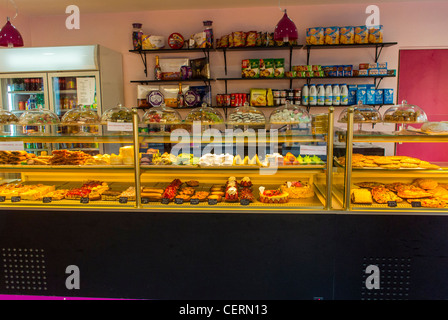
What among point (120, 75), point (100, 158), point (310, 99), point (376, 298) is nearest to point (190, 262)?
point (100, 158)

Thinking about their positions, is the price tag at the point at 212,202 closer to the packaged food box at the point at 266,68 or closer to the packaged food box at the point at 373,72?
the packaged food box at the point at 266,68

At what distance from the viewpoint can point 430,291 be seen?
9.10ft

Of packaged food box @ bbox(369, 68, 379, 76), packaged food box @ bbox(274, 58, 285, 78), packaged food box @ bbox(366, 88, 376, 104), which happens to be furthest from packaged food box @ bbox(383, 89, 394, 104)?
packaged food box @ bbox(274, 58, 285, 78)

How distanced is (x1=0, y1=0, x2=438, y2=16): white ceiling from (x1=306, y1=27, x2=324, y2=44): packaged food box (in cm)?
42

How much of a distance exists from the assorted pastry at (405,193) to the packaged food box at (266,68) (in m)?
2.93

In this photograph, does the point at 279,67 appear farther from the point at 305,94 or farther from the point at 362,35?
the point at 362,35

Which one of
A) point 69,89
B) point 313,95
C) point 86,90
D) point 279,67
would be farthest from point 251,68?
point 69,89

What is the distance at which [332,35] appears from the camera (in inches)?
218

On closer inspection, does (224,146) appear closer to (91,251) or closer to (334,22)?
(91,251)

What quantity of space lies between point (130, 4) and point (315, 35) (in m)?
2.84

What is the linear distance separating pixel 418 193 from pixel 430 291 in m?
0.75

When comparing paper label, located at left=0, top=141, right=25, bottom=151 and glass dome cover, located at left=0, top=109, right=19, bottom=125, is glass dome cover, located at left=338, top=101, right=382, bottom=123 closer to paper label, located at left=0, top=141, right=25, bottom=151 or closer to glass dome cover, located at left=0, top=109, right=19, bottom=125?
paper label, located at left=0, top=141, right=25, bottom=151

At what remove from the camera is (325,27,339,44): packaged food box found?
553 centimetres

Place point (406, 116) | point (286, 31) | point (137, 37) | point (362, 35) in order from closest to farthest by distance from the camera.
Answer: point (406, 116) → point (286, 31) → point (362, 35) → point (137, 37)
